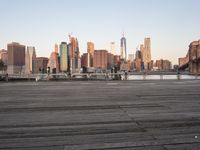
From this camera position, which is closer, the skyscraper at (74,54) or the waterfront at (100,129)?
A: the waterfront at (100,129)

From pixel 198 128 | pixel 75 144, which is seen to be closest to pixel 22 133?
pixel 75 144

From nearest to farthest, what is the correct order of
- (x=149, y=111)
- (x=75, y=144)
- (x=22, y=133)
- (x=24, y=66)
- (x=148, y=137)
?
(x=75, y=144), (x=148, y=137), (x=22, y=133), (x=149, y=111), (x=24, y=66)

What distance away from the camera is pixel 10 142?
4566 mm

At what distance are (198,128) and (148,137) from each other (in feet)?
4.09

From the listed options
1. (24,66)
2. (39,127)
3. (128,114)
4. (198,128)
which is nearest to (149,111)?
(128,114)

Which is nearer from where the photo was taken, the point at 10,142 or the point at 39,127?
the point at 10,142

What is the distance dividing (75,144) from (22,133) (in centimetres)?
125

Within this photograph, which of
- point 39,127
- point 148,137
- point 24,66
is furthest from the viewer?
point 24,66

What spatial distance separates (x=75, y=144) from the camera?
4434 mm

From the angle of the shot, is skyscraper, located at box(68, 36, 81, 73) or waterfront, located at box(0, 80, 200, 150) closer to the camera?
waterfront, located at box(0, 80, 200, 150)

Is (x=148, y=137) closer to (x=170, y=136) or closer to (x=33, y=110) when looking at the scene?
(x=170, y=136)

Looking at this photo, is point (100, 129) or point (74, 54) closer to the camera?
point (100, 129)

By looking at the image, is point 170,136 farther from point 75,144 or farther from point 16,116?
point 16,116

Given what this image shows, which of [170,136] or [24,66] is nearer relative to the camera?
[170,136]
